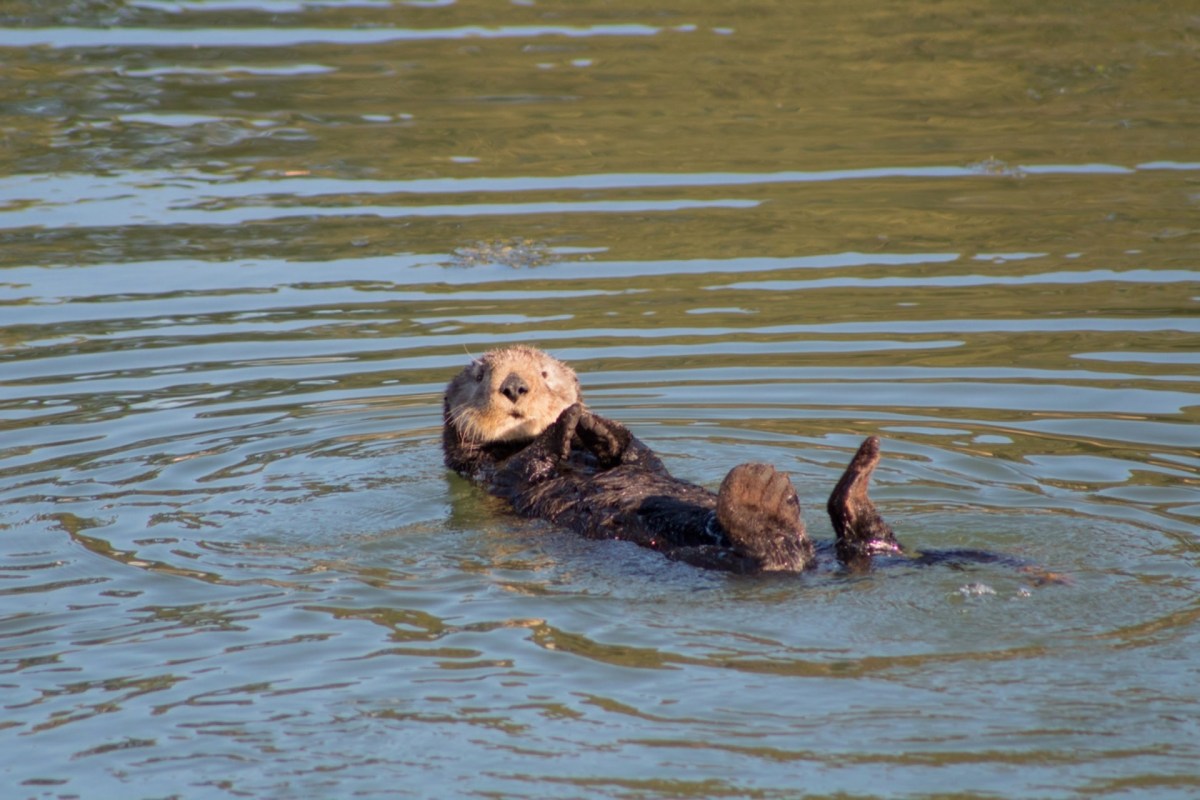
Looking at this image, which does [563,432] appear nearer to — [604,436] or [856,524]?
[604,436]

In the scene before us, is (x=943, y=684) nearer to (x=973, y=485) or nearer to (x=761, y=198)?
(x=973, y=485)

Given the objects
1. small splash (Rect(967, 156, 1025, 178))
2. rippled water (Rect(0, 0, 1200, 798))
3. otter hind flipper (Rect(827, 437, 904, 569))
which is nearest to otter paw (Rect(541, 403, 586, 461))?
rippled water (Rect(0, 0, 1200, 798))

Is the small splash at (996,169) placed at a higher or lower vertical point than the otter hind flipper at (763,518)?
higher

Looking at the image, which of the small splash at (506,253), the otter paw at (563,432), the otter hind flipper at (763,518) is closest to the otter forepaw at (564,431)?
the otter paw at (563,432)

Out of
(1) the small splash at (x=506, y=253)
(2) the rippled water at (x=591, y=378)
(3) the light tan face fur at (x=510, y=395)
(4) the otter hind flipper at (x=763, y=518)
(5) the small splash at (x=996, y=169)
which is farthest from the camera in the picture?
(5) the small splash at (x=996, y=169)

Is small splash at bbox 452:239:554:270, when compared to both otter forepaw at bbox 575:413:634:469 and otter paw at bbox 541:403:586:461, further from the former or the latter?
otter forepaw at bbox 575:413:634:469

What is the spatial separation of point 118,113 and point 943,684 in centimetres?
1017

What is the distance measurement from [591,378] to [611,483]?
2.39 meters

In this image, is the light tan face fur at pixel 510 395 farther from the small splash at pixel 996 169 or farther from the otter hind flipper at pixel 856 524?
the small splash at pixel 996 169

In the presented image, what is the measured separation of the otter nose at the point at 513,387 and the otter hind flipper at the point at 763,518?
56.4 inches

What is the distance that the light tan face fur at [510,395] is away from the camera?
6512 millimetres

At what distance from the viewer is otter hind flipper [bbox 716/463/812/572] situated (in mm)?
5156

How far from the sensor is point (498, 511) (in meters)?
6.39

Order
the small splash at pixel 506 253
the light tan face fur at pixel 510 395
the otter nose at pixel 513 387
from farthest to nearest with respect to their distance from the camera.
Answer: the small splash at pixel 506 253 < the light tan face fur at pixel 510 395 < the otter nose at pixel 513 387
